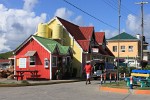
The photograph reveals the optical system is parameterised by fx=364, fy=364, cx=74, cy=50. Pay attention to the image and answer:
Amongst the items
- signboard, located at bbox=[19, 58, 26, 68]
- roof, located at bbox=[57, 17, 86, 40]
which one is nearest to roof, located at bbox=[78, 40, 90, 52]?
roof, located at bbox=[57, 17, 86, 40]

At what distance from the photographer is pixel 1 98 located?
17.1 metres

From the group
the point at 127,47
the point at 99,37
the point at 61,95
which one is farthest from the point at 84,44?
the point at 127,47

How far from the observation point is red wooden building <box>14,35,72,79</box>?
39.5m

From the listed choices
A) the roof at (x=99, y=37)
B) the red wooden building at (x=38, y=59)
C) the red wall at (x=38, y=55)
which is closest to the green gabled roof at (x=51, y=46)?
the red wooden building at (x=38, y=59)

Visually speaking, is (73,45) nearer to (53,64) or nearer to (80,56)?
(80,56)

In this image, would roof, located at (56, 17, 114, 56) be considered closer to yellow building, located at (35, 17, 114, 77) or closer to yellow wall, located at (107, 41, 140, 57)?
yellow building, located at (35, 17, 114, 77)

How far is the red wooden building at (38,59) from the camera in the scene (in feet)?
130

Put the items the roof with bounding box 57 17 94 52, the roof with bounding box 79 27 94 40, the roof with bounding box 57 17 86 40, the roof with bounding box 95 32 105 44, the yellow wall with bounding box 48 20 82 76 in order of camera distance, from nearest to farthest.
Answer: the yellow wall with bounding box 48 20 82 76, the roof with bounding box 57 17 94 52, the roof with bounding box 57 17 86 40, the roof with bounding box 79 27 94 40, the roof with bounding box 95 32 105 44

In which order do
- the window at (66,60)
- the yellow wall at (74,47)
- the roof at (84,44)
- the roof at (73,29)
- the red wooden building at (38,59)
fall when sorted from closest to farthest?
the red wooden building at (38,59)
the window at (66,60)
the yellow wall at (74,47)
the roof at (84,44)
the roof at (73,29)

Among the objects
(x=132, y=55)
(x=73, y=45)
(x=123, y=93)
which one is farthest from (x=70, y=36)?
(x=132, y=55)

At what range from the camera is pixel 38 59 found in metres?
40.6

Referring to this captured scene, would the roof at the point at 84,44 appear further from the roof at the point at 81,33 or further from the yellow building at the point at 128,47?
the yellow building at the point at 128,47

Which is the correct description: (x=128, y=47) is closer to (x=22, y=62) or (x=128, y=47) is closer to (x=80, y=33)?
(x=80, y=33)

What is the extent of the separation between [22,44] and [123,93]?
21.7 meters
